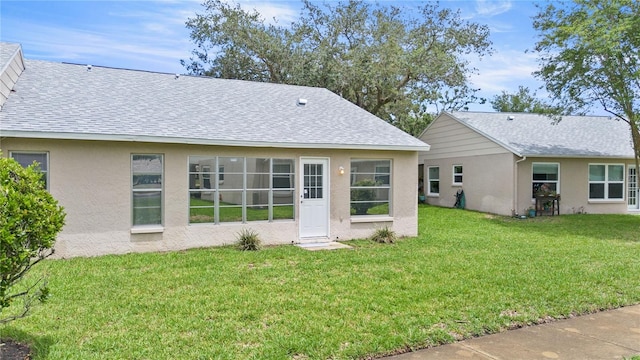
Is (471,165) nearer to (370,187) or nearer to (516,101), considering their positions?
(370,187)

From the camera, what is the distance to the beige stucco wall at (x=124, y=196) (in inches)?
357

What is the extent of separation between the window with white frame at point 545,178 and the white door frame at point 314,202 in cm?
1044

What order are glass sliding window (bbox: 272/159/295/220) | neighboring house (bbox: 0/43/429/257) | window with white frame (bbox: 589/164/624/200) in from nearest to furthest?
neighboring house (bbox: 0/43/429/257) < glass sliding window (bbox: 272/159/295/220) < window with white frame (bbox: 589/164/624/200)

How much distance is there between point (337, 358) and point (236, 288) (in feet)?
9.31

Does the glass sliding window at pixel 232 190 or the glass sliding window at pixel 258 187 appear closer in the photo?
the glass sliding window at pixel 232 190

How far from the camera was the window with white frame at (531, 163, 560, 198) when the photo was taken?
17.9 m

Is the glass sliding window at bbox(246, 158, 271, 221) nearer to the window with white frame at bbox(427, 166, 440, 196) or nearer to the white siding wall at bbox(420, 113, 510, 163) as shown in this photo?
the white siding wall at bbox(420, 113, 510, 163)

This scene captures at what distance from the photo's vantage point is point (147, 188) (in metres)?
9.84

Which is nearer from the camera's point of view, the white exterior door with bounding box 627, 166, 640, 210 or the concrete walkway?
the concrete walkway

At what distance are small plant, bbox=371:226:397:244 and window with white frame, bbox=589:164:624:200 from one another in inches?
474

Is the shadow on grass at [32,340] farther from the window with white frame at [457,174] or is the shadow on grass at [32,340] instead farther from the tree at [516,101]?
the tree at [516,101]

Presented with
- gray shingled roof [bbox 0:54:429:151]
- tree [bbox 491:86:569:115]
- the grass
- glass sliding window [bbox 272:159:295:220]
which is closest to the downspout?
the grass

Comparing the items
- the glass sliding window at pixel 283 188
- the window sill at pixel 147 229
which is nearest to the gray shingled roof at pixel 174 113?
the glass sliding window at pixel 283 188

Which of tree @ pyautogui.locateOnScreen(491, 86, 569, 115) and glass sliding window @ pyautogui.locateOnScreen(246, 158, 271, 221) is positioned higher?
tree @ pyautogui.locateOnScreen(491, 86, 569, 115)
